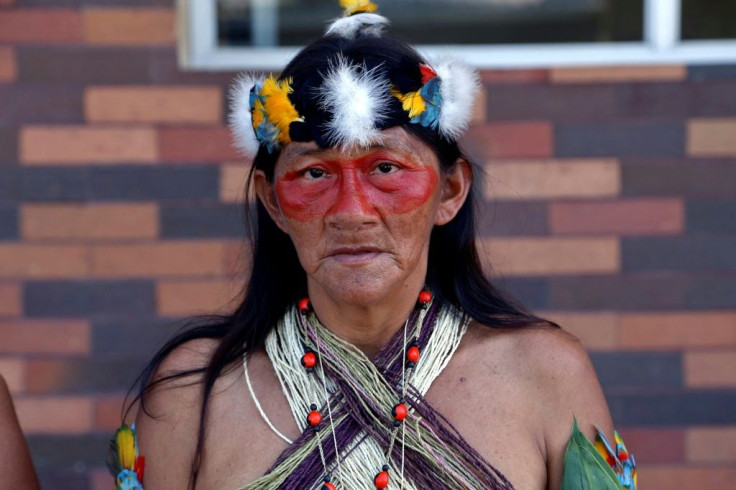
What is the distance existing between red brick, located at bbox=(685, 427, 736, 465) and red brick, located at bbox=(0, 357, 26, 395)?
7.67 feet

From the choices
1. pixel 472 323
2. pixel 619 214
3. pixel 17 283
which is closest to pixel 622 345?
pixel 619 214

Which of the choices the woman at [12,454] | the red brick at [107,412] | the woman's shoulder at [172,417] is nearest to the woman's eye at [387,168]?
the woman's shoulder at [172,417]

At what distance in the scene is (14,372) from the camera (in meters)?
4.00

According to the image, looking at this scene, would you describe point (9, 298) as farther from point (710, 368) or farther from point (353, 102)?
point (710, 368)

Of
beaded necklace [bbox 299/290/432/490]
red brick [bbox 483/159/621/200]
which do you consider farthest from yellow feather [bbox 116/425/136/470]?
red brick [bbox 483/159/621/200]

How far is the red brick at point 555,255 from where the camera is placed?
157 inches

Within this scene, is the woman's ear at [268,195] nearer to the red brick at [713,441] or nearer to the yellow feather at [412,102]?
the yellow feather at [412,102]

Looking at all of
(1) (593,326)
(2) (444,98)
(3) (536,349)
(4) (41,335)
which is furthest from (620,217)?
(4) (41,335)

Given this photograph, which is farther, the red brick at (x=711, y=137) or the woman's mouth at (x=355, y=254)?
the red brick at (x=711, y=137)

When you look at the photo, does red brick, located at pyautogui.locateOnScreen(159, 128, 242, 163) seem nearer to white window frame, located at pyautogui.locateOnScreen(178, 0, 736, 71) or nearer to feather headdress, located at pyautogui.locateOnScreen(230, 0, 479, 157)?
white window frame, located at pyautogui.locateOnScreen(178, 0, 736, 71)

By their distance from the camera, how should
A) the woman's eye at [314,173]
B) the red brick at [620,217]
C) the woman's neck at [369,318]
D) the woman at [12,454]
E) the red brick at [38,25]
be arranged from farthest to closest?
the red brick at [620,217], the red brick at [38,25], the woman at [12,454], the woman's neck at [369,318], the woman's eye at [314,173]

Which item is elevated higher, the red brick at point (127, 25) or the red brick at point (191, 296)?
the red brick at point (127, 25)

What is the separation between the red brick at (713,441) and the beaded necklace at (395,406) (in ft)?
5.70

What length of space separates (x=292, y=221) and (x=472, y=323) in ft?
1.67
